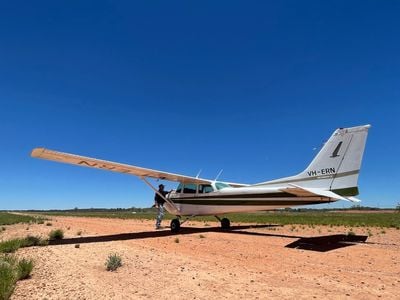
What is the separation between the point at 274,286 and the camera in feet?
21.9

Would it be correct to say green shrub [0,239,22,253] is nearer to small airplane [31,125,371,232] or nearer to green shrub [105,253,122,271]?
small airplane [31,125,371,232]

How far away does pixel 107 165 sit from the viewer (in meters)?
16.2

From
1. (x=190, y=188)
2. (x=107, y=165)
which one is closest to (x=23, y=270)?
(x=107, y=165)

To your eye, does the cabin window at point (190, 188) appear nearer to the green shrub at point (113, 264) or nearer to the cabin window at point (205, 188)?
the cabin window at point (205, 188)

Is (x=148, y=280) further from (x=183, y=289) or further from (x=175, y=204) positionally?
(x=175, y=204)

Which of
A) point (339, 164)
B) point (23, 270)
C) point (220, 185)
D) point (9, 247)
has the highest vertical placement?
point (339, 164)

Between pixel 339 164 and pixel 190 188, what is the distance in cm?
910

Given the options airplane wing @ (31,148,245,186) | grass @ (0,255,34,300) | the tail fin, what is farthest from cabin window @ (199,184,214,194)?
grass @ (0,255,34,300)

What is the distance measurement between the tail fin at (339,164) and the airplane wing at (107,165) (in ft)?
22.4

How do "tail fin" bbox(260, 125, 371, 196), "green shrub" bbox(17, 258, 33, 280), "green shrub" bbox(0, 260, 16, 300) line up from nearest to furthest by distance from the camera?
"green shrub" bbox(0, 260, 16, 300)
"green shrub" bbox(17, 258, 33, 280)
"tail fin" bbox(260, 125, 371, 196)

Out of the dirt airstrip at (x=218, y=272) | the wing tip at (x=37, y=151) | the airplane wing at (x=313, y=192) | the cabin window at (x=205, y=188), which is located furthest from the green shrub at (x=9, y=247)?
the cabin window at (x=205, y=188)

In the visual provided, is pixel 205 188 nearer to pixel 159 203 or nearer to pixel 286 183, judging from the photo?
pixel 159 203

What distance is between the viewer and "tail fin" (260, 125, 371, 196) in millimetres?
13008

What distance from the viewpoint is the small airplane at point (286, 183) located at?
13.1m
